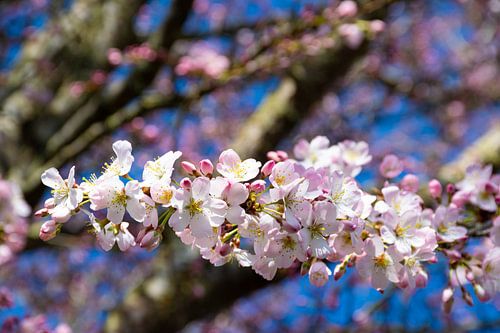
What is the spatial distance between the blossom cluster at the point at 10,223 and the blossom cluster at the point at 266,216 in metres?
0.82

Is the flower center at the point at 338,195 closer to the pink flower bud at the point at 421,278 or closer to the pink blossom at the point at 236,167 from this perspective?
the pink blossom at the point at 236,167

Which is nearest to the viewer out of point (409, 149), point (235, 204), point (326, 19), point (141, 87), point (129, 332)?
point (235, 204)

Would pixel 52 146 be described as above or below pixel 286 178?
→ below

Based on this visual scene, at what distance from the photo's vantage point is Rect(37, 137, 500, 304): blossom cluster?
1.07m

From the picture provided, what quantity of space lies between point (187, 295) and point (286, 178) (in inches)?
74.0

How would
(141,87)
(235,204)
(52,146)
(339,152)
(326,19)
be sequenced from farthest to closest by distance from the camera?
(141,87) → (52,146) → (326,19) → (339,152) → (235,204)

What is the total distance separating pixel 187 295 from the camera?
282cm

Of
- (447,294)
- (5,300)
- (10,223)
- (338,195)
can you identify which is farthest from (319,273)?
(10,223)

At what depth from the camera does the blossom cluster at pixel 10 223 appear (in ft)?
6.18

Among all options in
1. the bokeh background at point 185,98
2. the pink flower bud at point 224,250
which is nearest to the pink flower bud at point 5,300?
the bokeh background at point 185,98

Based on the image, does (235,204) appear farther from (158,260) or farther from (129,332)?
(158,260)

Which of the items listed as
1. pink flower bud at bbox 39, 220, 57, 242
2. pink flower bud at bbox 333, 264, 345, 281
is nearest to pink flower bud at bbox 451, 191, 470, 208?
pink flower bud at bbox 333, 264, 345, 281

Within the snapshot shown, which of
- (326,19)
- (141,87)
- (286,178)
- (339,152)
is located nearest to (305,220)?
(286,178)

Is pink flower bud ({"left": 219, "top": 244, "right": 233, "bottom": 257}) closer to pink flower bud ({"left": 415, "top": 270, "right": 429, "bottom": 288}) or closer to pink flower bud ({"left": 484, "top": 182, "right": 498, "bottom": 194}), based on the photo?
pink flower bud ({"left": 415, "top": 270, "right": 429, "bottom": 288})
